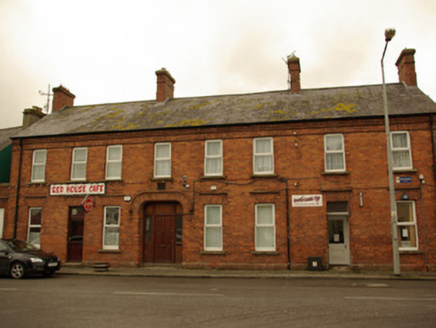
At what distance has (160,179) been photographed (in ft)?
63.7

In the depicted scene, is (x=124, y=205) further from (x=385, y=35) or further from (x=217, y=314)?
(x=385, y=35)

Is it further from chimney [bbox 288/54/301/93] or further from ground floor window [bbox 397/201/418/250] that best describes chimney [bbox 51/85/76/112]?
ground floor window [bbox 397/201/418/250]

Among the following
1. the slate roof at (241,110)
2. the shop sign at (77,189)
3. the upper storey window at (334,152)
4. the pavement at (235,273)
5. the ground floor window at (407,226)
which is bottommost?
the pavement at (235,273)

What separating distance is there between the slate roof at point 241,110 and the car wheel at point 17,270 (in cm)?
785

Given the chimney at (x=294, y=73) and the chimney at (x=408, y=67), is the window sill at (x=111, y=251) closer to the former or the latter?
the chimney at (x=294, y=73)

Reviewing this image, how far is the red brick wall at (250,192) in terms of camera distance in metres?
17.2

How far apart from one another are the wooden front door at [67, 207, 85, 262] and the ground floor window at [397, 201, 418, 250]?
1533 centimetres

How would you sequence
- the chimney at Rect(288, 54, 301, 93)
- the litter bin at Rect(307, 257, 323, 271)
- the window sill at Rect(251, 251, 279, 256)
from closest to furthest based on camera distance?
the litter bin at Rect(307, 257, 323, 271), the window sill at Rect(251, 251, 279, 256), the chimney at Rect(288, 54, 301, 93)

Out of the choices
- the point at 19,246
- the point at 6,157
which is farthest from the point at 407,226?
the point at 6,157

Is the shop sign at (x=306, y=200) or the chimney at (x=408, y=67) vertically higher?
the chimney at (x=408, y=67)

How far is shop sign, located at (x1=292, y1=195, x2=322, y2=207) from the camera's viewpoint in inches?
700

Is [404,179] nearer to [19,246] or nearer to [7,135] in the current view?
[19,246]

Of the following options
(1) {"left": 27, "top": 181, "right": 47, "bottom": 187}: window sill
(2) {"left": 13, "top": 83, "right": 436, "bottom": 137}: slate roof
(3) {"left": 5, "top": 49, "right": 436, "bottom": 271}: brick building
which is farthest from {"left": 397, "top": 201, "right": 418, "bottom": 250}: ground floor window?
(1) {"left": 27, "top": 181, "right": 47, "bottom": 187}: window sill

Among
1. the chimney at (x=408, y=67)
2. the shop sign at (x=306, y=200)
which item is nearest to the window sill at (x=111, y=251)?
the shop sign at (x=306, y=200)
